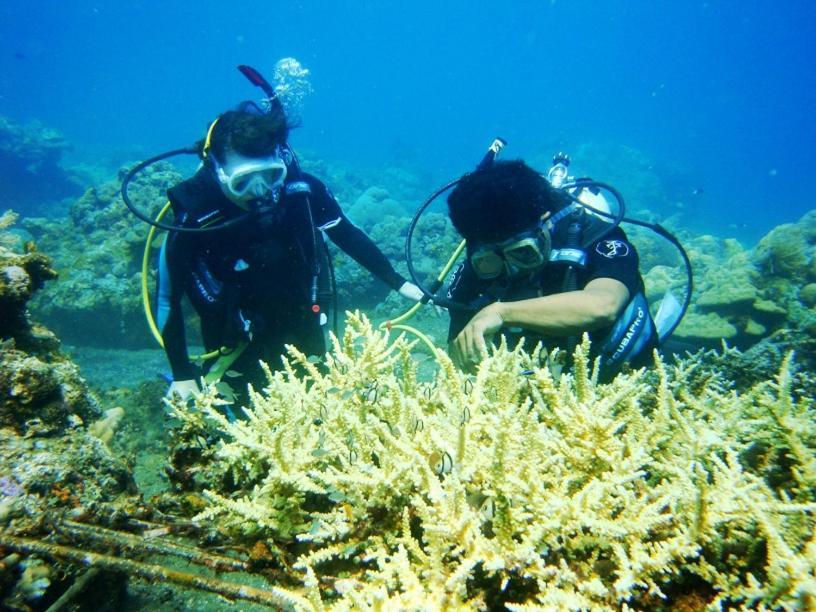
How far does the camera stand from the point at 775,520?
118 centimetres

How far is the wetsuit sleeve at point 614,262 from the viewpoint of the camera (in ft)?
8.55

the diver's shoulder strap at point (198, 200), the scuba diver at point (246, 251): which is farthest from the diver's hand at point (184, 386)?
the diver's shoulder strap at point (198, 200)

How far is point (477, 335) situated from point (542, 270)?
0.86 m

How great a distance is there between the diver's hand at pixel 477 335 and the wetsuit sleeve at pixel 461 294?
738 mm

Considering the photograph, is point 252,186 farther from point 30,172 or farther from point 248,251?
point 30,172

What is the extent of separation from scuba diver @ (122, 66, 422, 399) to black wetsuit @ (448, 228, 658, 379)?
1577 millimetres

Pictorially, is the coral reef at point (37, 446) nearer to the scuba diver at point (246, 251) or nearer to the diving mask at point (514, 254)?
the scuba diver at point (246, 251)

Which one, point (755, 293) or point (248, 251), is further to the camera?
point (755, 293)

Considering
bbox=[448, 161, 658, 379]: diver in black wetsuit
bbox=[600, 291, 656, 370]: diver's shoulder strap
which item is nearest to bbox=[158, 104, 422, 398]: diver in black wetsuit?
bbox=[448, 161, 658, 379]: diver in black wetsuit

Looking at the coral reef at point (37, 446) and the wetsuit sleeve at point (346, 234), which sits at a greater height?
the wetsuit sleeve at point (346, 234)

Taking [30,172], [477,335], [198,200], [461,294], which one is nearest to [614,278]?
[477,335]

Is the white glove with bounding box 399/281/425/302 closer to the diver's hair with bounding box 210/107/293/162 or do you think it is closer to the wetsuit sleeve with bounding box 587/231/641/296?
the diver's hair with bounding box 210/107/293/162

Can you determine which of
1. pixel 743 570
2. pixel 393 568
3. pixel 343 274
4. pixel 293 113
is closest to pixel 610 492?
pixel 743 570

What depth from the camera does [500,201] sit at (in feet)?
8.25
